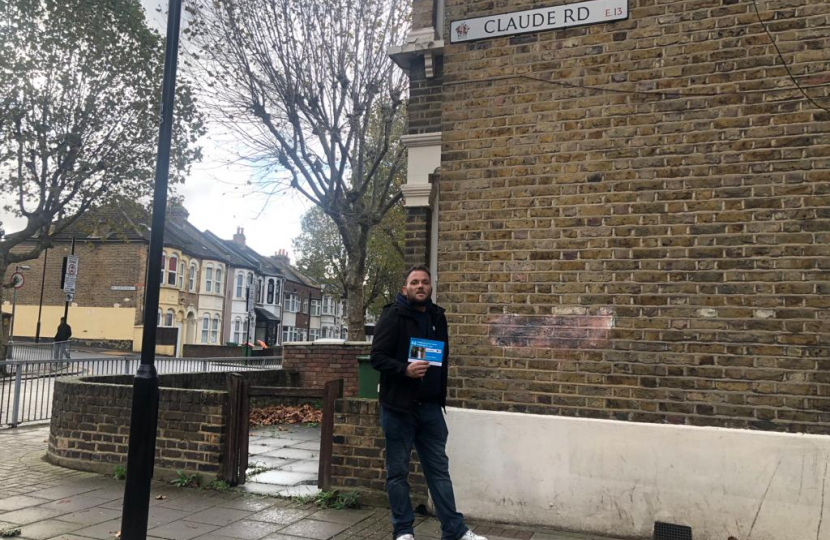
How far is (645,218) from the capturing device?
4820 mm

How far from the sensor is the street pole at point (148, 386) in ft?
12.2

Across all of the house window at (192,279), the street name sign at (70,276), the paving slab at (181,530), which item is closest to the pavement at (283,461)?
the paving slab at (181,530)

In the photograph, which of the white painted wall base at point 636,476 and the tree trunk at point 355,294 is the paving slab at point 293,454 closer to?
the white painted wall base at point 636,476

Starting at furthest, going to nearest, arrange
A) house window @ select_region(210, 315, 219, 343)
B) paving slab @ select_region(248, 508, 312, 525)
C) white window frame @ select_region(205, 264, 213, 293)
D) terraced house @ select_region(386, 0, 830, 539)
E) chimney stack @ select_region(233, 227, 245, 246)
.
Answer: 1. chimney stack @ select_region(233, 227, 245, 246)
2. house window @ select_region(210, 315, 219, 343)
3. white window frame @ select_region(205, 264, 213, 293)
4. paving slab @ select_region(248, 508, 312, 525)
5. terraced house @ select_region(386, 0, 830, 539)

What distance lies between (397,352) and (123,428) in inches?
142

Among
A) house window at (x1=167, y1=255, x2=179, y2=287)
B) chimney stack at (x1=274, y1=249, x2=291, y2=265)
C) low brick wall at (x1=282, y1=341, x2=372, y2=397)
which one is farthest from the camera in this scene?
chimney stack at (x1=274, y1=249, x2=291, y2=265)

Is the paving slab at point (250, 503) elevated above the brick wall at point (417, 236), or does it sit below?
below

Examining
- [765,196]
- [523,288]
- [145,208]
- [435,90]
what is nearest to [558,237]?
[523,288]

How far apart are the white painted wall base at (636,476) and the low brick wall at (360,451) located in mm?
663

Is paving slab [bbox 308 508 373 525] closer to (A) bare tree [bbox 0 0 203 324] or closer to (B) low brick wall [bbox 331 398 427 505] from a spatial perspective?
(B) low brick wall [bbox 331 398 427 505]

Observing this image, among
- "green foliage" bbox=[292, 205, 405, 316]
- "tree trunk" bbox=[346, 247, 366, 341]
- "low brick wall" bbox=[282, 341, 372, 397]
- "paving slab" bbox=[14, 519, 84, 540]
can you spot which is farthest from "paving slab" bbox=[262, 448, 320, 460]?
"green foliage" bbox=[292, 205, 405, 316]

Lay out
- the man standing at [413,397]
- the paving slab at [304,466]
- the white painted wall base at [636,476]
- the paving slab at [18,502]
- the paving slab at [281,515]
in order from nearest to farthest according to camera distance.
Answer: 1. the man standing at [413,397]
2. the white painted wall base at [636,476]
3. the paving slab at [281,515]
4. the paving slab at [18,502]
5. the paving slab at [304,466]

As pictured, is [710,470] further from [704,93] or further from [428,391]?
[704,93]

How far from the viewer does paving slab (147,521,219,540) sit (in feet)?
14.7
